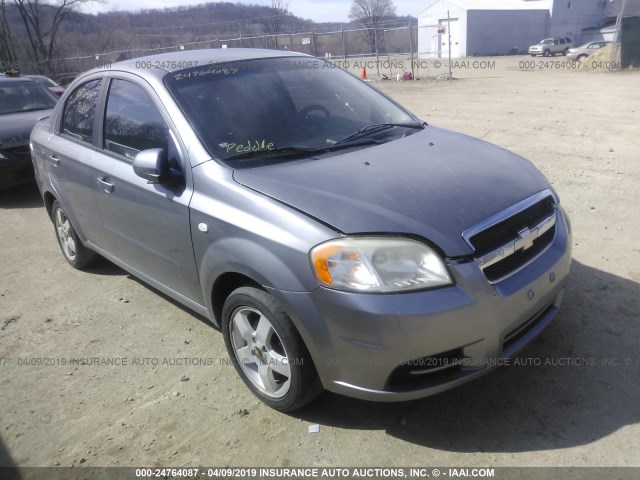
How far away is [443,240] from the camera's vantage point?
7.71ft

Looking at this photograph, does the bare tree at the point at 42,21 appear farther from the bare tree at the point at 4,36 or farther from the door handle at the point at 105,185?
the door handle at the point at 105,185

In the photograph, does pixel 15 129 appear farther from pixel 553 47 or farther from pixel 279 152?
pixel 553 47

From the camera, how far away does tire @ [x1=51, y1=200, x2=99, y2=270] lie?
4.72m

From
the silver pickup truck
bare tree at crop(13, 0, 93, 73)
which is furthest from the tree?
bare tree at crop(13, 0, 93, 73)

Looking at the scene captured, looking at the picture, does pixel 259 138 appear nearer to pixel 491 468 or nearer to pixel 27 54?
pixel 491 468

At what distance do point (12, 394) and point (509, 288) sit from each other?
9.68 feet

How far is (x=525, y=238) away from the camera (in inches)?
103

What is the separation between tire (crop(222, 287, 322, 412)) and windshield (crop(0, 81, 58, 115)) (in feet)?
24.3

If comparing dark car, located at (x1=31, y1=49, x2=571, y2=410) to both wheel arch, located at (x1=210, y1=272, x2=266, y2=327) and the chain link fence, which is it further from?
the chain link fence

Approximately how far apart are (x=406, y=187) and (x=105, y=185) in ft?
7.13

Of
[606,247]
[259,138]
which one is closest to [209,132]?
[259,138]

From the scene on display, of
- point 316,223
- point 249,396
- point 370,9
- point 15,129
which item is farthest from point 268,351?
point 370,9

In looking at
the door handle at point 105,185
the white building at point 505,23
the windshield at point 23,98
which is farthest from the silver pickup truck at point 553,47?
the door handle at point 105,185

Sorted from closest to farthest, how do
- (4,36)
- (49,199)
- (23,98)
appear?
(49,199), (23,98), (4,36)
